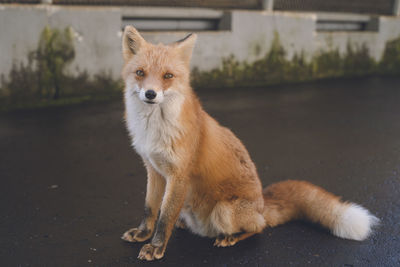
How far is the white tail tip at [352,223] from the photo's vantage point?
3150 millimetres

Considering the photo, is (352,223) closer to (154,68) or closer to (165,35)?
(154,68)

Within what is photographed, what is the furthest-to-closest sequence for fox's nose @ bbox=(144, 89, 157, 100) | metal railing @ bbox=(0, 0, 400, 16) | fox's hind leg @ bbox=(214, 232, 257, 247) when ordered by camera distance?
1. metal railing @ bbox=(0, 0, 400, 16)
2. fox's hind leg @ bbox=(214, 232, 257, 247)
3. fox's nose @ bbox=(144, 89, 157, 100)

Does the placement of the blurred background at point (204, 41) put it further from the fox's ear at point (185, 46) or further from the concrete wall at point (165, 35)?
the fox's ear at point (185, 46)

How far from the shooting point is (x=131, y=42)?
299cm

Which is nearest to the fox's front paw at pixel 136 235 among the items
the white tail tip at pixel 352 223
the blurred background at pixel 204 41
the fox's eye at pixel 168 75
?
the fox's eye at pixel 168 75

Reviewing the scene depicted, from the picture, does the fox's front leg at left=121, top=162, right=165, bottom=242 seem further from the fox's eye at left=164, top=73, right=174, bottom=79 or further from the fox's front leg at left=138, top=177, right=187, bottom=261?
the fox's eye at left=164, top=73, right=174, bottom=79

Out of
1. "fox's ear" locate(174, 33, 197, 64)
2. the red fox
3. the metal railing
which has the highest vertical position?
the metal railing

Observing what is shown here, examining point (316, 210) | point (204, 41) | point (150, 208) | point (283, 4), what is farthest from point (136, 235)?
point (283, 4)

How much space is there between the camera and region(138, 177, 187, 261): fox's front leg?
2908mm

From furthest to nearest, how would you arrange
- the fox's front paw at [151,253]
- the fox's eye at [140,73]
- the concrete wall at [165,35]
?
the concrete wall at [165,35], the fox's front paw at [151,253], the fox's eye at [140,73]

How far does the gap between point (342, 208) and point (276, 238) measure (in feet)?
1.74

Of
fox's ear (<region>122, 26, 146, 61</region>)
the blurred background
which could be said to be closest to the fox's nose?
fox's ear (<region>122, 26, 146, 61</region>)

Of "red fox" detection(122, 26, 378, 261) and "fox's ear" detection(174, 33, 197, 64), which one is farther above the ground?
"fox's ear" detection(174, 33, 197, 64)

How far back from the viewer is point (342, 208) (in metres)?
3.17
